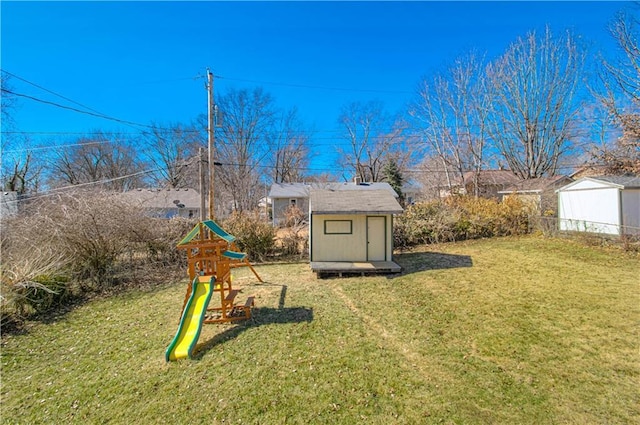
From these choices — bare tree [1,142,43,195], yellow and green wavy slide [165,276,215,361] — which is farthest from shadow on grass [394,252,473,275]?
bare tree [1,142,43,195]

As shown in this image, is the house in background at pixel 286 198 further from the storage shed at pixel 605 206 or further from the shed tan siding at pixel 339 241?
the storage shed at pixel 605 206

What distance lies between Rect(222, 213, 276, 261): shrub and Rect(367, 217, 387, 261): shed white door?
418 centimetres

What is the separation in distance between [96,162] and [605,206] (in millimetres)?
37967

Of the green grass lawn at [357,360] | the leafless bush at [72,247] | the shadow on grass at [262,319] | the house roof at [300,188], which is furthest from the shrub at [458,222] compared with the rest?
the house roof at [300,188]

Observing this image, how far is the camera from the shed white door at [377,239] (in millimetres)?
9375

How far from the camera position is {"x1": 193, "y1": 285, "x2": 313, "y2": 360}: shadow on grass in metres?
4.45

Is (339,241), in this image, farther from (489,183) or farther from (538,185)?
(489,183)

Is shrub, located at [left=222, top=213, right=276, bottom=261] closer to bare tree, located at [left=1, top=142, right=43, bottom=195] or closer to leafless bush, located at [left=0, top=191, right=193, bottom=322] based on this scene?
leafless bush, located at [left=0, top=191, right=193, bottom=322]

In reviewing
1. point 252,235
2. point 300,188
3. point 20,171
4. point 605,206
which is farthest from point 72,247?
point 300,188

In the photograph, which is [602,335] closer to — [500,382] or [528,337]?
[528,337]

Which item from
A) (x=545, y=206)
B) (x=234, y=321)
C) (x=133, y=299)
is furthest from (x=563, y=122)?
(x=133, y=299)

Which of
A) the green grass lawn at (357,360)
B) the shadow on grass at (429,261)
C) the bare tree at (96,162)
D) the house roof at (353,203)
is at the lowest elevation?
the green grass lawn at (357,360)

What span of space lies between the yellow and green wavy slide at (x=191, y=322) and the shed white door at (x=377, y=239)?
554 cm

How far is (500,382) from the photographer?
3275 mm
